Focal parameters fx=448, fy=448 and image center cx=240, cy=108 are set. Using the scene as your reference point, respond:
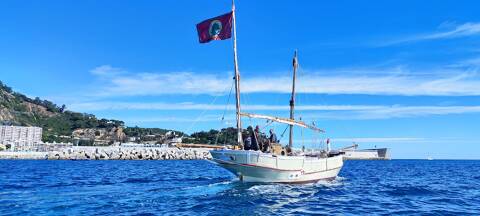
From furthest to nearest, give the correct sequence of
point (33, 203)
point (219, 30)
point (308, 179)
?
point (308, 179)
point (219, 30)
point (33, 203)

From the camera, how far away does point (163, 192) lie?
97.9 feet

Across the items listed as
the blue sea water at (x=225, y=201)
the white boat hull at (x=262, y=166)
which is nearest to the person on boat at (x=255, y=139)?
the white boat hull at (x=262, y=166)

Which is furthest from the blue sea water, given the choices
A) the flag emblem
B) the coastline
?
the coastline

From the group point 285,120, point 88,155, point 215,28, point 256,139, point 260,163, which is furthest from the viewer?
point 88,155

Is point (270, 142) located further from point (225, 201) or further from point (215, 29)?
point (225, 201)

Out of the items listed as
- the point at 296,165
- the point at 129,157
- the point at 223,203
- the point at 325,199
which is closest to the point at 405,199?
the point at 325,199

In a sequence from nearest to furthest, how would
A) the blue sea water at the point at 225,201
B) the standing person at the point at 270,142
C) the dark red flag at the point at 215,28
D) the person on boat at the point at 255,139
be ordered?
1. the blue sea water at the point at 225,201
2. the dark red flag at the point at 215,28
3. the person on boat at the point at 255,139
4. the standing person at the point at 270,142

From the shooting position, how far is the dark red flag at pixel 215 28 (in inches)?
1356

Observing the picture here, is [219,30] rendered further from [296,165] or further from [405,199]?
[405,199]

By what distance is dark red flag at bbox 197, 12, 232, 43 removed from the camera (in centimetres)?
3444

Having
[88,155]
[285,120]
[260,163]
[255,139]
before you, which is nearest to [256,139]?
[255,139]

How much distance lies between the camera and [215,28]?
34.5 meters

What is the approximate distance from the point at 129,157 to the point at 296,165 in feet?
370

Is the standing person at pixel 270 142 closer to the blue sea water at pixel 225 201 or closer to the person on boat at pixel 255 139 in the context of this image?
the person on boat at pixel 255 139
